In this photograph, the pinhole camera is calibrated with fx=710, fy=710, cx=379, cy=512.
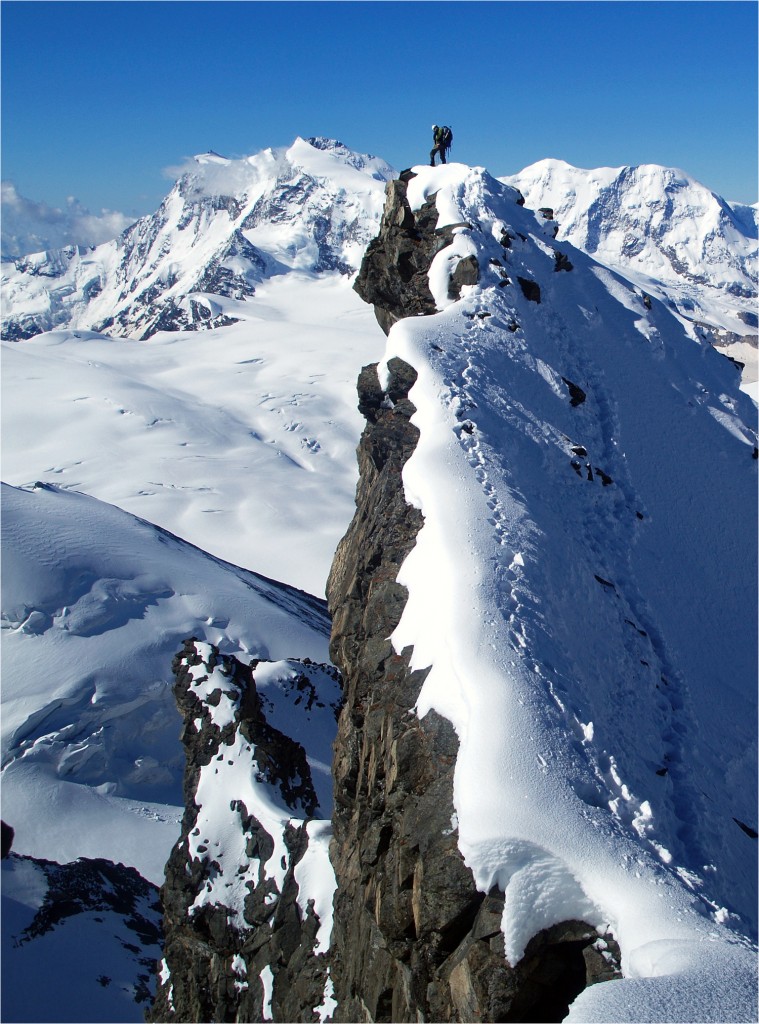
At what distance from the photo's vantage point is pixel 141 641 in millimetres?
38000

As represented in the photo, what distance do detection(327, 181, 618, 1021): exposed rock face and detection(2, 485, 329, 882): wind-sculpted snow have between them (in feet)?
65.1

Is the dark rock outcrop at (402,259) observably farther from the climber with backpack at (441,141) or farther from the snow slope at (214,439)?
the snow slope at (214,439)

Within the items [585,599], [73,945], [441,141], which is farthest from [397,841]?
[441,141]

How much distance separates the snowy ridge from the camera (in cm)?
737

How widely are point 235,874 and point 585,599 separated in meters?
9.58

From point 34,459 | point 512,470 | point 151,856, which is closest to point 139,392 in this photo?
point 34,459

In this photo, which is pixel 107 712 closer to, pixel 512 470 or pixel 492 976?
pixel 512 470

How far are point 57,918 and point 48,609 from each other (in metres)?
20.6

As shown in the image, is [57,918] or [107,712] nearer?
[57,918]

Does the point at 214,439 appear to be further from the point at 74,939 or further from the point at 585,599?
the point at 585,599

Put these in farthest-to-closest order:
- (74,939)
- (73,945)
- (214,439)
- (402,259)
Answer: (214,439) < (74,939) < (73,945) < (402,259)

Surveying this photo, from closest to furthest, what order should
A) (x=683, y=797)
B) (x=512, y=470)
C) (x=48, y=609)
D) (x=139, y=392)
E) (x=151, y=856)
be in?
(x=683, y=797) → (x=512, y=470) → (x=151, y=856) → (x=48, y=609) → (x=139, y=392)

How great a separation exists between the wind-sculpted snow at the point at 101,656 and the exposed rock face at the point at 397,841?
19.8m

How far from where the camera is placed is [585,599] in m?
12.0
